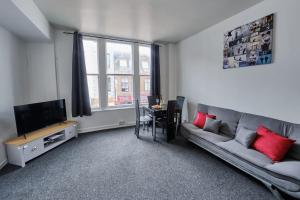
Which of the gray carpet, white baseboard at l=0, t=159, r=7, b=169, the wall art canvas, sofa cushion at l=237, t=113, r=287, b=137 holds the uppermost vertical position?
the wall art canvas

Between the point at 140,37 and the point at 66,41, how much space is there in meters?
1.91

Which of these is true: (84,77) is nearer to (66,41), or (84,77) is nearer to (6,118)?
(66,41)

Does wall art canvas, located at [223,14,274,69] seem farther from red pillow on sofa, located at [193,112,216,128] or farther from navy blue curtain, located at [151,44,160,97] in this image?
navy blue curtain, located at [151,44,160,97]

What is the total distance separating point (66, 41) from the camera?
3.79 metres

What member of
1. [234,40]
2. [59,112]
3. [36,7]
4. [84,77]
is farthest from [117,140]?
[234,40]

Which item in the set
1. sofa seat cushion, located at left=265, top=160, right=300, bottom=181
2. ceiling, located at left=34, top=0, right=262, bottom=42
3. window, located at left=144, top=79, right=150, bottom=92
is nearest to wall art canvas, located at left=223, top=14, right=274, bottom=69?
ceiling, located at left=34, top=0, right=262, bottom=42

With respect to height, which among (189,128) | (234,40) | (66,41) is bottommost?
(189,128)

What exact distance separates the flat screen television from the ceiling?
1768 millimetres

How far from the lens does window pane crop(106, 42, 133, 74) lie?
4438mm

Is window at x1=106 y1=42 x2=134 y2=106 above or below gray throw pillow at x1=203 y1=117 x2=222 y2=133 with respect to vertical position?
above

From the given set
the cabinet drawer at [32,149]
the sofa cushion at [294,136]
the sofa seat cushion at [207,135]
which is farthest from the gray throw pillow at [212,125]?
the cabinet drawer at [32,149]

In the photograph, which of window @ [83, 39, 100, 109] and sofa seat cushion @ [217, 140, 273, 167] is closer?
sofa seat cushion @ [217, 140, 273, 167]

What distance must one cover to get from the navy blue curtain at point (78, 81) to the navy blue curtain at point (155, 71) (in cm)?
194

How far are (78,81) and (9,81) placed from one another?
1303mm
